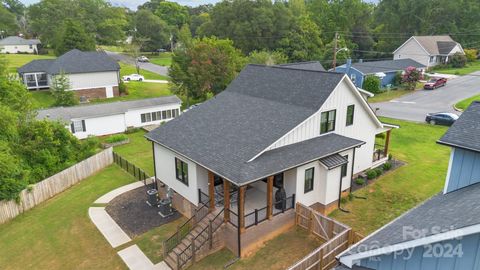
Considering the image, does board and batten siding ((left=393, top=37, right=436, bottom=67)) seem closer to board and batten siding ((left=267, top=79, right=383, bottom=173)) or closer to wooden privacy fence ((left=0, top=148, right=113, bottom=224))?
board and batten siding ((left=267, top=79, right=383, bottom=173))

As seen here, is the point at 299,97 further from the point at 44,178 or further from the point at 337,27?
the point at 337,27

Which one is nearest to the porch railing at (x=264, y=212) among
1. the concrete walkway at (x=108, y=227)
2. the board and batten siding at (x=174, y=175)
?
the board and batten siding at (x=174, y=175)

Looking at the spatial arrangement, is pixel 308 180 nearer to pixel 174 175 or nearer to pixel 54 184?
pixel 174 175

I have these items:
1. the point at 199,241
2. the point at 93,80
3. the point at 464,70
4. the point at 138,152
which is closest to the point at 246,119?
the point at 199,241

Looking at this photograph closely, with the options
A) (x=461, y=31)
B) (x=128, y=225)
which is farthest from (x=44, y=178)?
(x=461, y=31)

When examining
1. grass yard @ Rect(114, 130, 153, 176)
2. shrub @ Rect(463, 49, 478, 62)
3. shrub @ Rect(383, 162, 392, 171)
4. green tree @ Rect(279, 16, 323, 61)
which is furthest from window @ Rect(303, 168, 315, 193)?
shrub @ Rect(463, 49, 478, 62)
